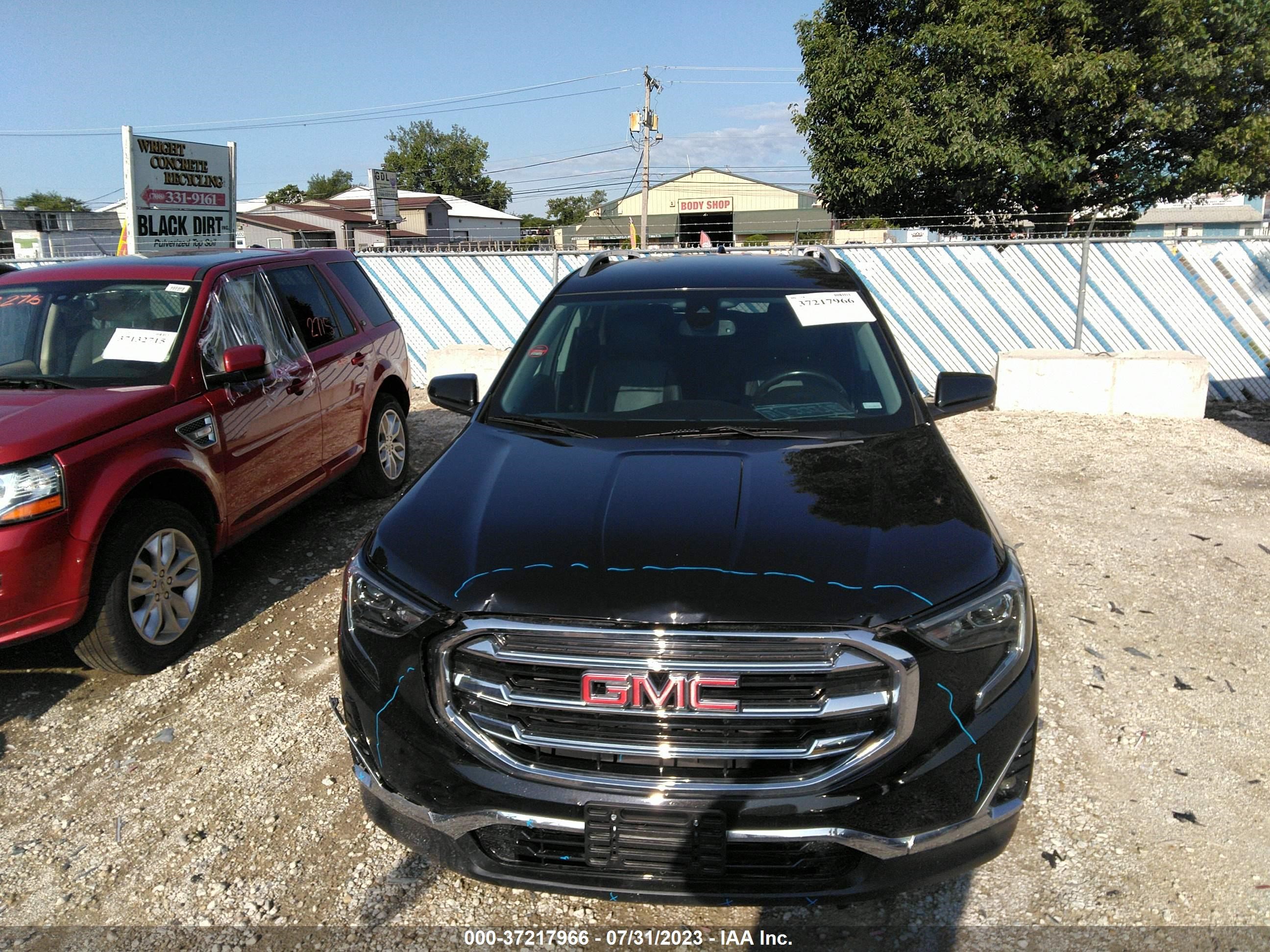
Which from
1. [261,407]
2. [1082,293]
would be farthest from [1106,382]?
[261,407]

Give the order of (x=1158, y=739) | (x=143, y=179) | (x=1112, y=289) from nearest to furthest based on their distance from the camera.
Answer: (x=1158, y=739) < (x=143, y=179) < (x=1112, y=289)

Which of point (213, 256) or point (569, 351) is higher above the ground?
point (213, 256)

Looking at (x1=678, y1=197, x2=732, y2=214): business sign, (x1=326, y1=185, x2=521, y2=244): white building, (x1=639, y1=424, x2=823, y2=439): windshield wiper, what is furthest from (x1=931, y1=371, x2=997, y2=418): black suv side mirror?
(x1=326, y1=185, x2=521, y2=244): white building

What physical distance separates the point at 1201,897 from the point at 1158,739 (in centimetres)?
91

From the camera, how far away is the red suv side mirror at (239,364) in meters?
4.43

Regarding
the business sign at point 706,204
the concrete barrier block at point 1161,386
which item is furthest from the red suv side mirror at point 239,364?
the business sign at point 706,204

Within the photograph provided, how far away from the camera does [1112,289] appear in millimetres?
10133

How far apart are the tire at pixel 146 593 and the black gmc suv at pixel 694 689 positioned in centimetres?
180

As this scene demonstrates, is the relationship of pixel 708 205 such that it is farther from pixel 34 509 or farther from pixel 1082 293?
pixel 34 509

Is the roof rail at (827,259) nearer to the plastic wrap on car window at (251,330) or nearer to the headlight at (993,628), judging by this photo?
the headlight at (993,628)

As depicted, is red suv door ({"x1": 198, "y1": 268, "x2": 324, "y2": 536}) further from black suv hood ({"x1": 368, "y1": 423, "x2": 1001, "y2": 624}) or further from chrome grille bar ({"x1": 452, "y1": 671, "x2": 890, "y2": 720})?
chrome grille bar ({"x1": 452, "y1": 671, "x2": 890, "y2": 720})

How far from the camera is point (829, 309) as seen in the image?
369cm

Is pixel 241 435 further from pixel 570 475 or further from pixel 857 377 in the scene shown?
pixel 857 377

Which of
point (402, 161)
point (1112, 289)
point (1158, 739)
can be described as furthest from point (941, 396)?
point (402, 161)
